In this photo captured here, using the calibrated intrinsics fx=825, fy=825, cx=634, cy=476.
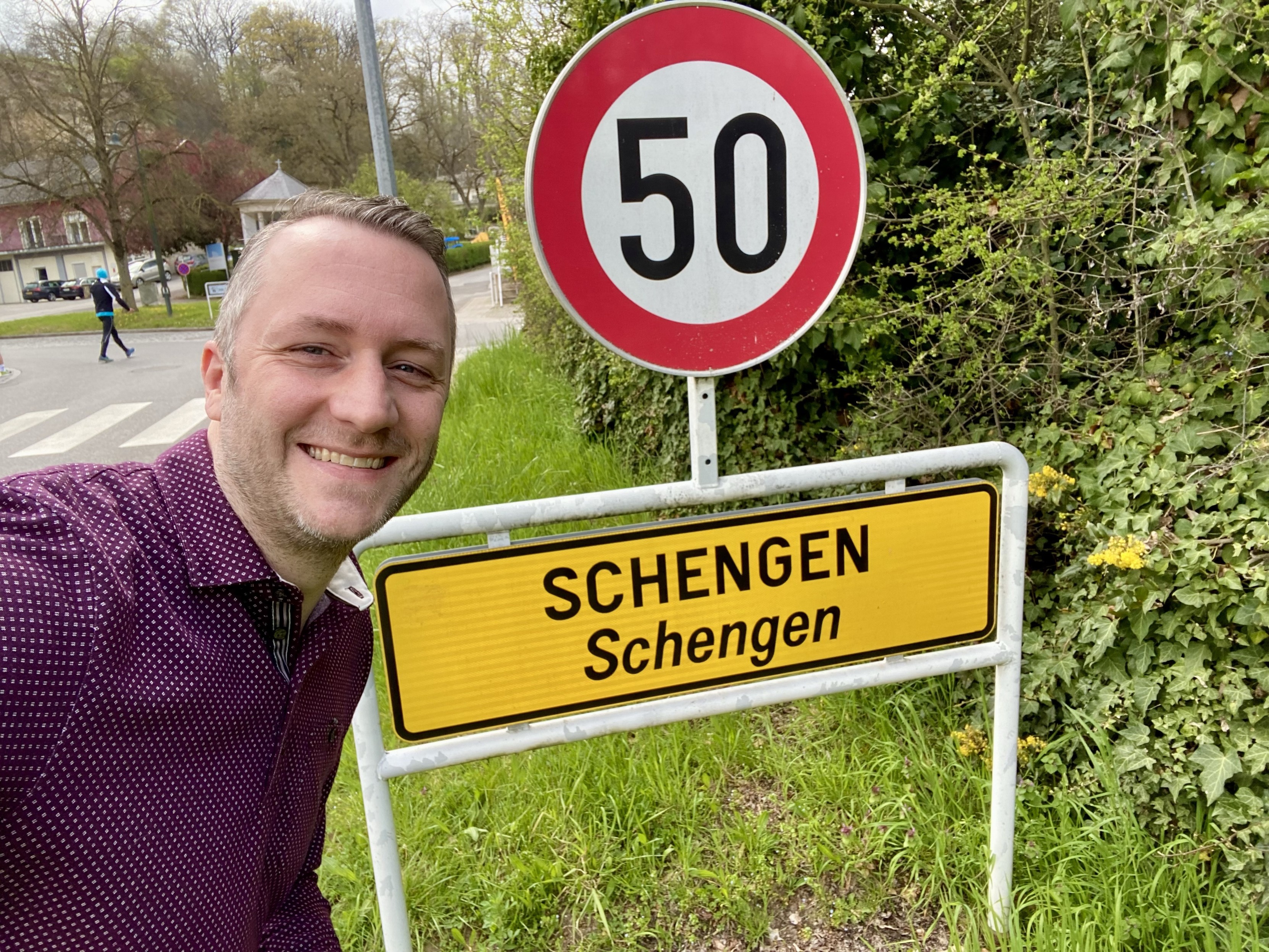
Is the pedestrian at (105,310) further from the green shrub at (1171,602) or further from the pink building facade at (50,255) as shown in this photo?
the pink building facade at (50,255)

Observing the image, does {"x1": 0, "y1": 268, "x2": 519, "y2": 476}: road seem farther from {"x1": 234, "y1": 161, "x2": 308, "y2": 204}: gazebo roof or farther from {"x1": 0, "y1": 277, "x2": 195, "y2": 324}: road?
{"x1": 0, "y1": 277, "x2": 195, "y2": 324}: road

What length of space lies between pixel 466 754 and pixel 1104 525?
5.66 feet

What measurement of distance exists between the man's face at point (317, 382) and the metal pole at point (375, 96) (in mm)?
6891

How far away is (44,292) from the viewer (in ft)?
139

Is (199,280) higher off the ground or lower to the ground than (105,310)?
higher

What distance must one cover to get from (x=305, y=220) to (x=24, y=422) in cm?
1195

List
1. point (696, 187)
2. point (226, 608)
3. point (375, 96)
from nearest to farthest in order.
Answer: point (226, 608) → point (696, 187) → point (375, 96)

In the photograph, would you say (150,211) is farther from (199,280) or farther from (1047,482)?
(1047,482)

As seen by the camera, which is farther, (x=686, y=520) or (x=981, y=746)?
(x=981, y=746)

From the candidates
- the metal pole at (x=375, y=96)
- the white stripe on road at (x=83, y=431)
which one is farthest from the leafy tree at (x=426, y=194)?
the metal pole at (x=375, y=96)

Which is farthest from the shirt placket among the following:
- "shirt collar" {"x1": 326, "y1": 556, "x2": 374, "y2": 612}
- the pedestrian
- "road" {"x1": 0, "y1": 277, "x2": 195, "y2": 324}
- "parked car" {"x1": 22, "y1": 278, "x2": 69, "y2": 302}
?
"parked car" {"x1": 22, "y1": 278, "x2": 69, "y2": 302}

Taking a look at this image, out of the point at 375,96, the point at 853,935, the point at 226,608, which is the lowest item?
the point at 853,935

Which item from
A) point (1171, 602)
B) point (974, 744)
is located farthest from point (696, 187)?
point (974, 744)

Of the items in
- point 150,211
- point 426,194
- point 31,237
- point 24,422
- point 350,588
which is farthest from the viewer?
point 31,237
